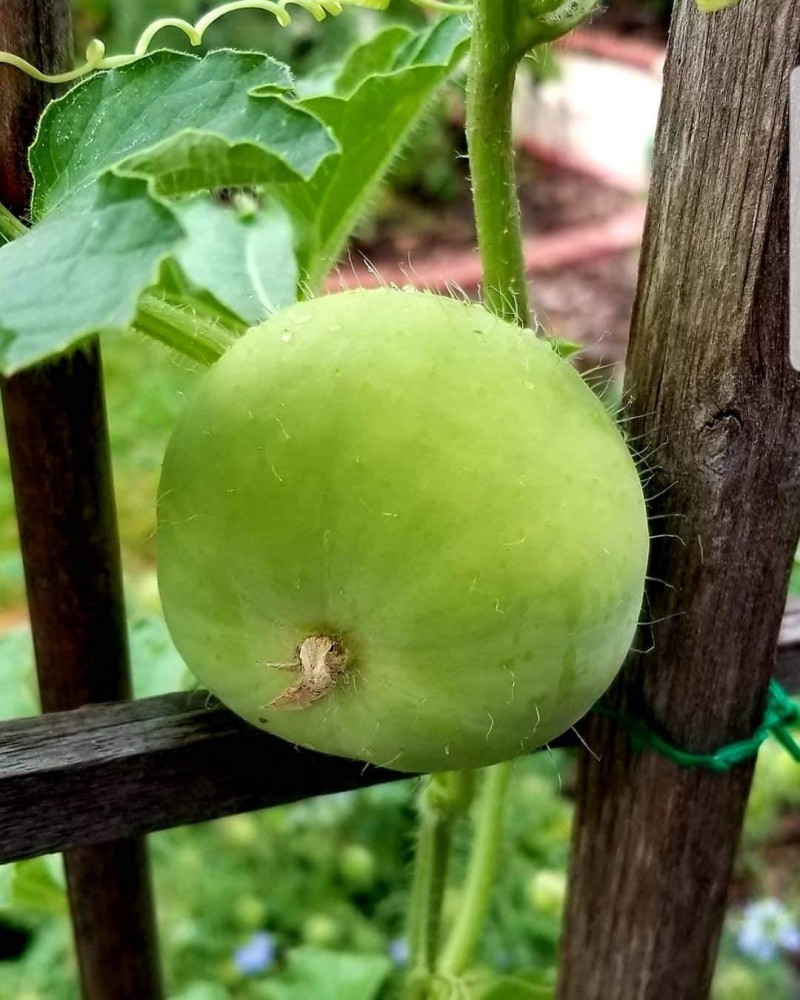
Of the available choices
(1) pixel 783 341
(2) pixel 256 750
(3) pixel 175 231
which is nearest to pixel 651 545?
(1) pixel 783 341

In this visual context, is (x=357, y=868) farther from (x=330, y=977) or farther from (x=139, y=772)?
(x=139, y=772)

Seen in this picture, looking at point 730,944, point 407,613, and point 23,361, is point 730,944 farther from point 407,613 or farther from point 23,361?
point 23,361

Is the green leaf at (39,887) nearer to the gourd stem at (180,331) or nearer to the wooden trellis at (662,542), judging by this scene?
the wooden trellis at (662,542)

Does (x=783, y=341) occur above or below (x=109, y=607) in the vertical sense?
above

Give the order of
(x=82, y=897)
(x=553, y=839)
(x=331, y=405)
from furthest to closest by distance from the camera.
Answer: (x=553, y=839), (x=82, y=897), (x=331, y=405)

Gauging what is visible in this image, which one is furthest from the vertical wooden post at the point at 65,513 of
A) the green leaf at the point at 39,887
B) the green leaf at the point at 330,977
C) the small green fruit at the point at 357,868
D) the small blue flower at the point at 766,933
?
the small blue flower at the point at 766,933

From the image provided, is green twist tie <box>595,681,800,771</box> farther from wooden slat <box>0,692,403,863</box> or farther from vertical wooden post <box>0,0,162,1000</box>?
vertical wooden post <box>0,0,162,1000</box>

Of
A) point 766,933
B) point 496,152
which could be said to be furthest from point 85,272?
point 766,933

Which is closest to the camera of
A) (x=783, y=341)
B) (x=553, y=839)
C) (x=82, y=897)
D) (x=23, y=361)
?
(x=23, y=361)
